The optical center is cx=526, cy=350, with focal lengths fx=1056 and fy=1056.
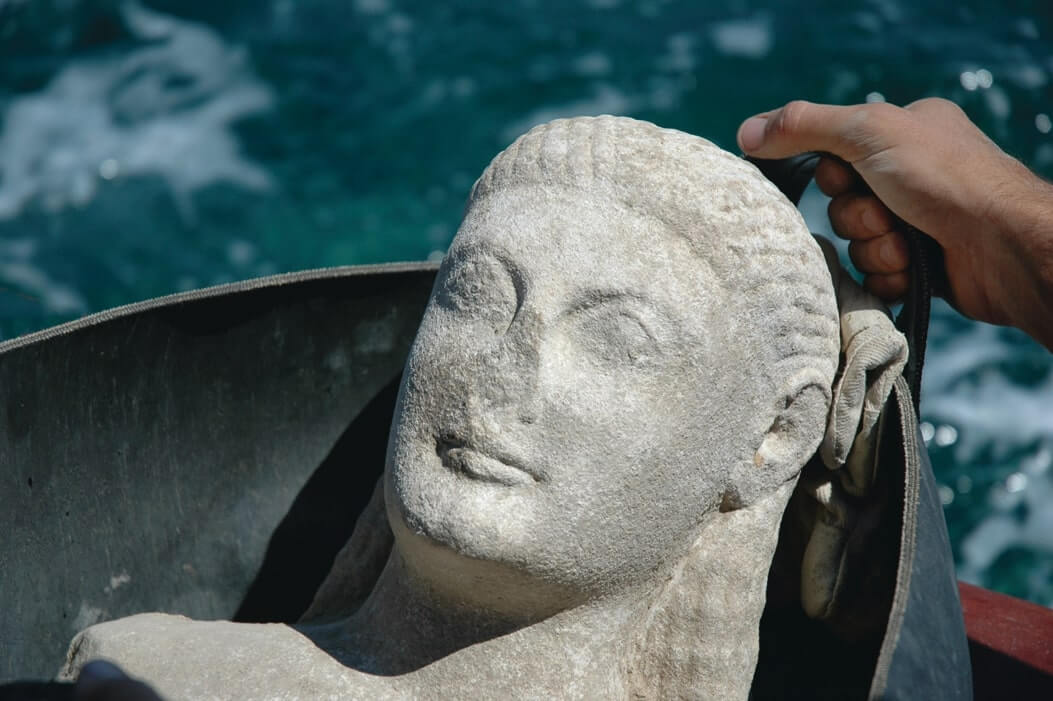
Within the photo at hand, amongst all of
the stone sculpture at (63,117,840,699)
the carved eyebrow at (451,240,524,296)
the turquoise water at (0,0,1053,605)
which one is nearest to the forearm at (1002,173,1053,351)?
the stone sculpture at (63,117,840,699)

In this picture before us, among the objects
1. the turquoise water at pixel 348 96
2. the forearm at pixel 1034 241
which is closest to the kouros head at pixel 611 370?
the forearm at pixel 1034 241

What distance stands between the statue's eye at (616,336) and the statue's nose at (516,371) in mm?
80

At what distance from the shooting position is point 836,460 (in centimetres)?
181

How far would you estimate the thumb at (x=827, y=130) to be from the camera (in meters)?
1.88

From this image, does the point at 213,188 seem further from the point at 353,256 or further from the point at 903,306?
the point at 903,306

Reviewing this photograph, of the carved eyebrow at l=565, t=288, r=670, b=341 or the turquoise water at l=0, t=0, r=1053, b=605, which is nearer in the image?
the carved eyebrow at l=565, t=288, r=670, b=341

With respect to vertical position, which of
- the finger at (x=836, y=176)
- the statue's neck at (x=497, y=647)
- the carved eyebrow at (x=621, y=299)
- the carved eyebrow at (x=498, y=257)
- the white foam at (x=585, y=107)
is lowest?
the white foam at (x=585, y=107)

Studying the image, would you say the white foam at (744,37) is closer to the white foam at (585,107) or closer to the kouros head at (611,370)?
the white foam at (585,107)

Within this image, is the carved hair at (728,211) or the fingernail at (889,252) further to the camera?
the fingernail at (889,252)

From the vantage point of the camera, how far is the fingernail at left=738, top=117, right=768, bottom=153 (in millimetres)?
2010

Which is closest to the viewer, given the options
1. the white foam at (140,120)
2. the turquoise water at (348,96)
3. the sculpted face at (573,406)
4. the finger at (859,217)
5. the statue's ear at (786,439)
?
the sculpted face at (573,406)

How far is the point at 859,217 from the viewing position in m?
1.96

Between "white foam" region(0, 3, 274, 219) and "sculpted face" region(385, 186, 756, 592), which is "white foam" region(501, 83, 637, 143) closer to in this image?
"white foam" region(0, 3, 274, 219)

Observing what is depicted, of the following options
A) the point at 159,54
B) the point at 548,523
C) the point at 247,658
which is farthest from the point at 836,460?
the point at 159,54
